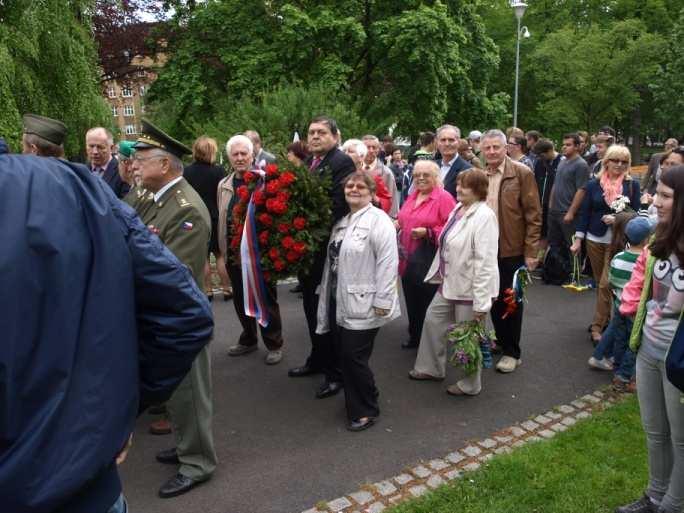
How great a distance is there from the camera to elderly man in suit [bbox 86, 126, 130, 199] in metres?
5.76

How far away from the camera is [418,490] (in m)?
3.63

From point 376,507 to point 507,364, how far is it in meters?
2.47

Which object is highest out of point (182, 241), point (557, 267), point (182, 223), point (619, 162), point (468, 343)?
point (619, 162)

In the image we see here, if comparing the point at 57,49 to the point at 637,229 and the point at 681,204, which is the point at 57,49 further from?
the point at 681,204

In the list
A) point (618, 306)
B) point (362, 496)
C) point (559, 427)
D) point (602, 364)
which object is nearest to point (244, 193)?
point (362, 496)

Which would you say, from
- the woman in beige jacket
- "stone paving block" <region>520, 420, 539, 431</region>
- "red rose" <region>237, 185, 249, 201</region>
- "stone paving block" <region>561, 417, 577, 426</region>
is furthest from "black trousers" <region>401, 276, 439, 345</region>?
"red rose" <region>237, 185, 249, 201</region>

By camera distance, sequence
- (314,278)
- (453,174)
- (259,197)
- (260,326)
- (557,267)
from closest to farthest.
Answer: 1. (259,197)
2. (314,278)
3. (260,326)
4. (453,174)
5. (557,267)

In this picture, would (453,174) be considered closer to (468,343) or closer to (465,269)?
(465,269)

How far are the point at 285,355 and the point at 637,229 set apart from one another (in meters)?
3.40

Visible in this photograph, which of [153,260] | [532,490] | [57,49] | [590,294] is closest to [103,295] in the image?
[153,260]

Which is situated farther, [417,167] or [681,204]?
[417,167]

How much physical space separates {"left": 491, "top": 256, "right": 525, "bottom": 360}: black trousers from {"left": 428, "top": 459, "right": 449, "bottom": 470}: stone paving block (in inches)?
76.5

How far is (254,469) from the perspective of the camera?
12.7 feet

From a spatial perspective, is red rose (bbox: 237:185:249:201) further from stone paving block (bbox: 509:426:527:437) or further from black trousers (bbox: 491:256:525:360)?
stone paving block (bbox: 509:426:527:437)
